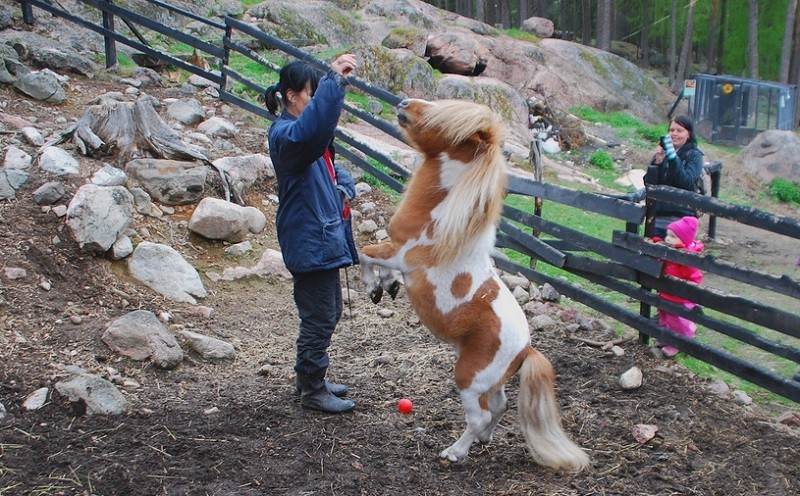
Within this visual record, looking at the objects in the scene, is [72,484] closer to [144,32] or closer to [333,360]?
[333,360]

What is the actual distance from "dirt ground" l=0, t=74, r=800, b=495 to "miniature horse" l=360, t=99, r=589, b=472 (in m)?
0.30

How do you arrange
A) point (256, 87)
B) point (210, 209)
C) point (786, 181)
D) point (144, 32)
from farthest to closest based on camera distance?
point (786, 181) → point (144, 32) → point (256, 87) → point (210, 209)

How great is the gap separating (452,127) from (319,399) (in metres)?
1.76

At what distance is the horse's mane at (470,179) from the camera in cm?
326

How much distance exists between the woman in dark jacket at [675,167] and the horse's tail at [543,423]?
2.68 meters

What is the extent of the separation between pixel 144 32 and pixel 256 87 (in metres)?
5.49

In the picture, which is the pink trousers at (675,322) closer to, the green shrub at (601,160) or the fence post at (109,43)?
the fence post at (109,43)

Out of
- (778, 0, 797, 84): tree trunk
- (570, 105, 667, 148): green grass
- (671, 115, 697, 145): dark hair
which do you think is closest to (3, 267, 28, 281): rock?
(671, 115, 697, 145): dark hair

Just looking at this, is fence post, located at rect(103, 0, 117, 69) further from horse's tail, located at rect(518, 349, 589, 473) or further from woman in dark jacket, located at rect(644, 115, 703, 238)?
horse's tail, located at rect(518, 349, 589, 473)

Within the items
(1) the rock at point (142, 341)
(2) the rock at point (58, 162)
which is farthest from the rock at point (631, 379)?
(2) the rock at point (58, 162)

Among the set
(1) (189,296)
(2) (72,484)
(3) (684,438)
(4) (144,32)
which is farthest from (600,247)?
(4) (144,32)

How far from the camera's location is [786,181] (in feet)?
47.0

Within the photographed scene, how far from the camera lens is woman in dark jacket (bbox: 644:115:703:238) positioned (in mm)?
5688

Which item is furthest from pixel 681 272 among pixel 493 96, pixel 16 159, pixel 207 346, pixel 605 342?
pixel 493 96
